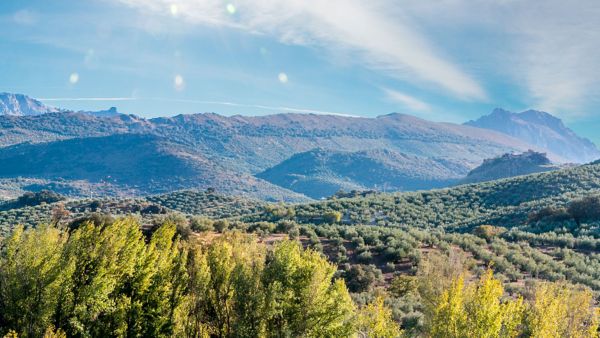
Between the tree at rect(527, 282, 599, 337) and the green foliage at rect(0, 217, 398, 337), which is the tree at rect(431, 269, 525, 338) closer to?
the tree at rect(527, 282, 599, 337)

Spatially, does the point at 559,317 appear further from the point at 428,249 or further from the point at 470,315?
the point at 428,249

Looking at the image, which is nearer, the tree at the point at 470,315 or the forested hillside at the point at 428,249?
the tree at the point at 470,315

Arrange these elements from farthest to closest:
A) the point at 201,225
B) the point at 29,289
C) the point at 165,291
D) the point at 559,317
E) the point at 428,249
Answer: the point at 201,225 < the point at 428,249 < the point at 165,291 < the point at 29,289 < the point at 559,317

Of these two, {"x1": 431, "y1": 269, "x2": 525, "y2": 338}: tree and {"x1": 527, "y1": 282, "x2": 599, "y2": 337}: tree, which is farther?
{"x1": 527, "y1": 282, "x2": 599, "y2": 337}: tree

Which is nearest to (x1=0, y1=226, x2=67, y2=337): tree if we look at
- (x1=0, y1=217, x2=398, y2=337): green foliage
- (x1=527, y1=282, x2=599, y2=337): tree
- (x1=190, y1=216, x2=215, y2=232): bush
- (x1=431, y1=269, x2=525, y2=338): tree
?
(x1=0, y1=217, x2=398, y2=337): green foliage

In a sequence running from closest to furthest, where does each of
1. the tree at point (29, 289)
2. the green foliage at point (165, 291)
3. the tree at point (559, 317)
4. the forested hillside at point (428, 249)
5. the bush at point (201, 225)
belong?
1. the tree at point (559, 317)
2. the forested hillside at point (428, 249)
3. the green foliage at point (165, 291)
4. the tree at point (29, 289)
5. the bush at point (201, 225)

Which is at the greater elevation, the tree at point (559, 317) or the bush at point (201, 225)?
the tree at point (559, 317)

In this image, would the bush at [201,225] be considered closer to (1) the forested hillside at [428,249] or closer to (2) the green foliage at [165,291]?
(1) the forested hillside at [428,249]

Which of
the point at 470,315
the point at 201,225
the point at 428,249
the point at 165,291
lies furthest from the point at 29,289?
the point at 428,249

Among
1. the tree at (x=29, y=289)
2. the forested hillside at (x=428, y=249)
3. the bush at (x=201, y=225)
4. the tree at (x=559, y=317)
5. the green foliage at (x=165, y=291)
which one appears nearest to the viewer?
the tree at (x=559, y=317)

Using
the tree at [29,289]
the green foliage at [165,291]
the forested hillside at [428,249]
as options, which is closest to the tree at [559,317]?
the forested hillside at [428,249]

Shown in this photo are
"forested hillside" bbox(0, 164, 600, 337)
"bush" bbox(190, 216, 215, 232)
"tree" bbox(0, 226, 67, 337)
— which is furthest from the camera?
"bush" bbox(190, 216, 215, 232)

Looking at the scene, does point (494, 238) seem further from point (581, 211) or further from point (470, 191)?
point (470, 191)

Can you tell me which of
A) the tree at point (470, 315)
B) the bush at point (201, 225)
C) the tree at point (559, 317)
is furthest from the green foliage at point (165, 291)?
the bush at point (201, 225)
